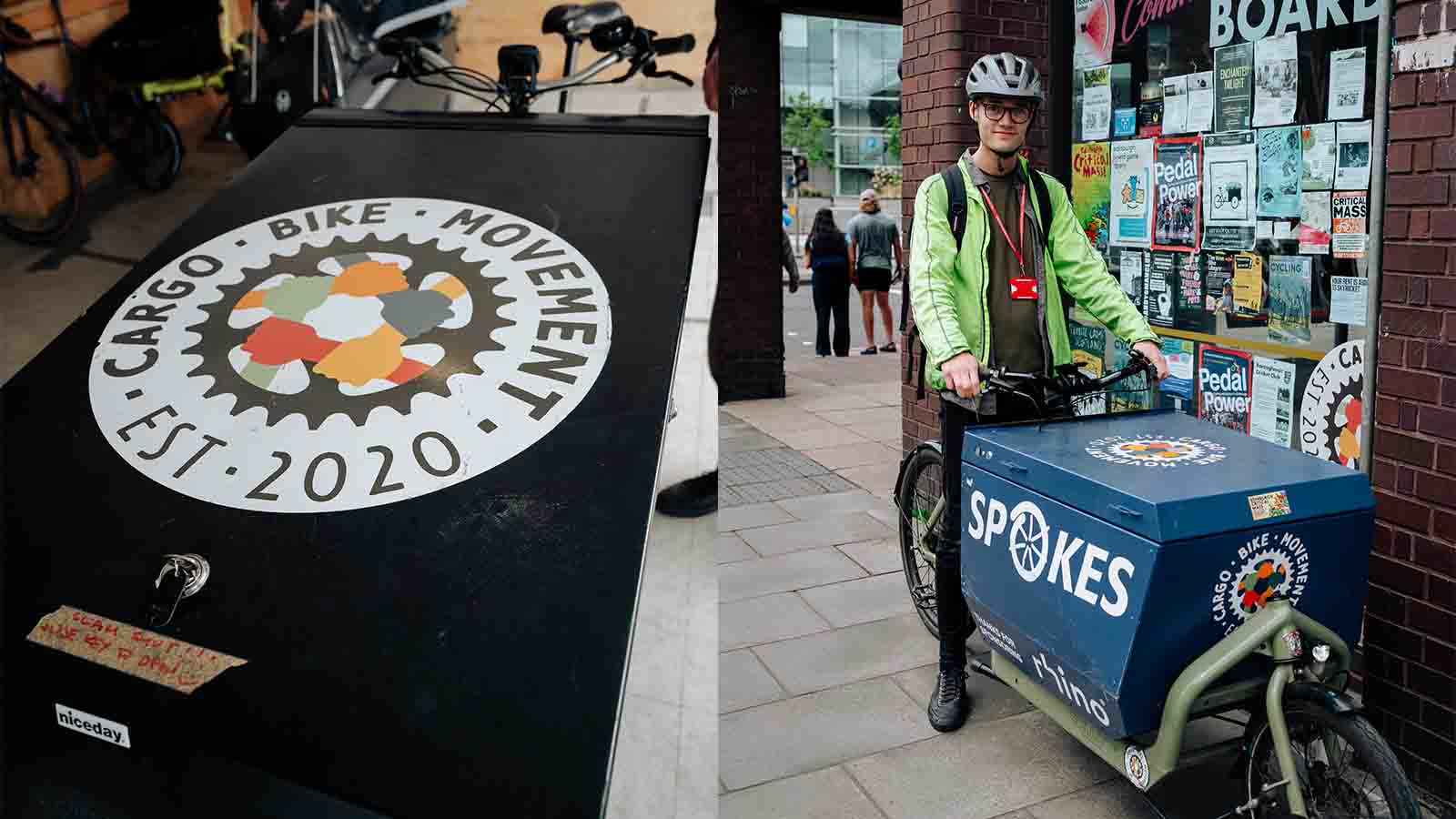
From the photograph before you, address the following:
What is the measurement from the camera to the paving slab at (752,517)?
15.4 feet

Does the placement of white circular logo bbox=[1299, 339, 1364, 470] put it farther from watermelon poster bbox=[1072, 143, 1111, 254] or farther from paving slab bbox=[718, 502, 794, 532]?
paving slab bbox=[718, 502, 794, 532]

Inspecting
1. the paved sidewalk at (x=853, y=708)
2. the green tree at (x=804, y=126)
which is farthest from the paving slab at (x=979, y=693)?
the green tree at (x=804, y=126)

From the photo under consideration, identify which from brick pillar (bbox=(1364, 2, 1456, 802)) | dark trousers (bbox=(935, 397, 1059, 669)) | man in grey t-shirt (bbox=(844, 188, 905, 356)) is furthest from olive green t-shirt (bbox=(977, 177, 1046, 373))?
man in grey t-shirt (bbox=(844, 188, 905, 356))

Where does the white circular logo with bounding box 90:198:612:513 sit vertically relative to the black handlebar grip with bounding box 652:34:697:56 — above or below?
below

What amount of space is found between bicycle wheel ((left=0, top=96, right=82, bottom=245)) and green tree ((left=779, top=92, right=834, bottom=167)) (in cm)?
4130

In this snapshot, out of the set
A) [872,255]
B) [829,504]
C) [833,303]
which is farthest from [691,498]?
→ [872,255]

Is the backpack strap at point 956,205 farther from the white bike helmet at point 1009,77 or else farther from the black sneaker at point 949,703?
the black sneaker at point 949,703

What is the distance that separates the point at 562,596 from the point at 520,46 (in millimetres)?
1265

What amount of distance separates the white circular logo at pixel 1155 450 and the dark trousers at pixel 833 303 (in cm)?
698

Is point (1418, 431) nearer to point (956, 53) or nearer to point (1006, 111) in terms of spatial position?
point (1006, 111)

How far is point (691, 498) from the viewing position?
1873 mm

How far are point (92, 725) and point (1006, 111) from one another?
222 centimetres

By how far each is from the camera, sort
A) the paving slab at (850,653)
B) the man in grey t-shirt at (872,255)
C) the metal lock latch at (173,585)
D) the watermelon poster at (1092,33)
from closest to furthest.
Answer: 1. the metal lock latch at (173,585)
2. the paving slab at (850,653)
3. the watermelon poster at (1092,33)
4. the man in grey t-shirt at (872,255)

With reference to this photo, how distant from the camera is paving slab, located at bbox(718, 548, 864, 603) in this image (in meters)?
3.90
